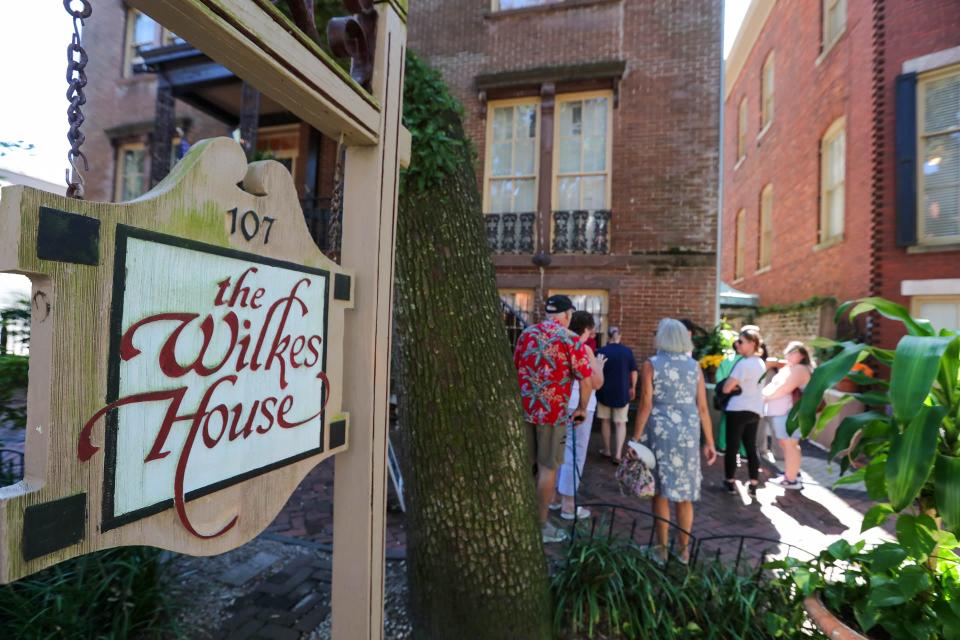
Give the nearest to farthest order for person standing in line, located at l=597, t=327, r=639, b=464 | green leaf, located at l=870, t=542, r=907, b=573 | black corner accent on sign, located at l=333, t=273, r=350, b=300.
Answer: black corner accent on sign, located at l=333, t=273, r=350, b=300 < green leaf, located at l=870, t=542, r=907, b=573 < person standing in line, located at l=597, t=327, r=639, b=464

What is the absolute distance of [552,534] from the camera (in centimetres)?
341

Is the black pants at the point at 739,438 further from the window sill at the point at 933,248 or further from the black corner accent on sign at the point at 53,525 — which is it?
the black corner accent on sign at the point at 53,525

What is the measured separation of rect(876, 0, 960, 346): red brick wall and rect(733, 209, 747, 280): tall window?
7016mm

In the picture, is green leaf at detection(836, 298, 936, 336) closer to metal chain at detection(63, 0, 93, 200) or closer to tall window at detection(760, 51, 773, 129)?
metal chain at detection(63, 0, 93, 200)

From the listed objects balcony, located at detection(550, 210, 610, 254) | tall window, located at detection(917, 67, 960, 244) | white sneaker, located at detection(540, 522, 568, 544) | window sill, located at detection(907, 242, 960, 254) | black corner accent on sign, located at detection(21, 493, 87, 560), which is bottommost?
white sneaker, located at detection(540, 522, 568, 544)

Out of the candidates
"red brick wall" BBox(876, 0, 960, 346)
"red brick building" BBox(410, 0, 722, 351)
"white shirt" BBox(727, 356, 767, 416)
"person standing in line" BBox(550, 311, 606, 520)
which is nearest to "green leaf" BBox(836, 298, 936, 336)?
"person standing in line" BBox(550, 311, 606, 520)

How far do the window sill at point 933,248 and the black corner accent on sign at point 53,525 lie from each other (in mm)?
9388

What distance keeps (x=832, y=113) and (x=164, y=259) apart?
11.1 meters

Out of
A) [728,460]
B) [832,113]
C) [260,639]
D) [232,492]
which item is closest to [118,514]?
[232,492]

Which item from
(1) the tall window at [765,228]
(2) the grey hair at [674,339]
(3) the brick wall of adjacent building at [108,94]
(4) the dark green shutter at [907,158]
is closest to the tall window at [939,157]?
(4) the dark green shutter at [907,158]

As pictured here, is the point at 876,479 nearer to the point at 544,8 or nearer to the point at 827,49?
the point at 544,8

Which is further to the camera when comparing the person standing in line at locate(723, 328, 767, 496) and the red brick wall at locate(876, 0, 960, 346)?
the red brick wall at locate(876, 0, 960, 346)

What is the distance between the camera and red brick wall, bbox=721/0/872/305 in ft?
25.4

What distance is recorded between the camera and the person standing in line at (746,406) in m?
4.51
